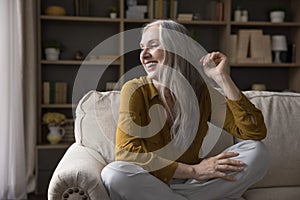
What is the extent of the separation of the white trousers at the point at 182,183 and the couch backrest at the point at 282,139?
1.22 feet

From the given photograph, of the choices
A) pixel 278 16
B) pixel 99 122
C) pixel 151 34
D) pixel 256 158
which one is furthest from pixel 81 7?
pixel 256 158

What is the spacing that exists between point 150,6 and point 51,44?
2.80 ft

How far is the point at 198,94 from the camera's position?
2.02 meters

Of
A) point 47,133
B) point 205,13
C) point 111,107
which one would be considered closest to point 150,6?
point 205,13

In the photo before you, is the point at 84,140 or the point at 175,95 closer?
the point at 175,95

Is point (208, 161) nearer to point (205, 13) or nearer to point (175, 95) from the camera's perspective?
point (175, 95)

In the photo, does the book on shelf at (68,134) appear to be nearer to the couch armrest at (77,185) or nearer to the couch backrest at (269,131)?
the couch backrest at (269,131)

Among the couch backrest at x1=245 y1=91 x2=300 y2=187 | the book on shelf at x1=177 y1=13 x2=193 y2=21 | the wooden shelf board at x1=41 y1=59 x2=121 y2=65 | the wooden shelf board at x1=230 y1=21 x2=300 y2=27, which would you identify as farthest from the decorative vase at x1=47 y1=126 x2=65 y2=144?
the couch backrest at x1=245 y1=91 x2=300 y2=187

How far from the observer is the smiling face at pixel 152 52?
1.93 m

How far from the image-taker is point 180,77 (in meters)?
1.96

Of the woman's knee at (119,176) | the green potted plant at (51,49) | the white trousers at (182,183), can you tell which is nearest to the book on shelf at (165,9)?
the green potted plant at (51,49)

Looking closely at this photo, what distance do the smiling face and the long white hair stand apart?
2 centimetres

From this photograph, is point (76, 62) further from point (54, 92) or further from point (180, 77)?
point (180, 77)

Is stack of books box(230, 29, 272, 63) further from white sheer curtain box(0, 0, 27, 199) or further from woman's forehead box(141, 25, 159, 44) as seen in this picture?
woman's forehead box(141, 25, 159, 44)
